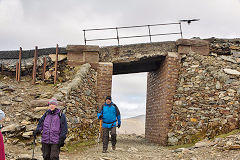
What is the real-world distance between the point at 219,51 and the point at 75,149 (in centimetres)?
775

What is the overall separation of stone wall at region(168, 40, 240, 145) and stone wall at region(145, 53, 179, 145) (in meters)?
0.24

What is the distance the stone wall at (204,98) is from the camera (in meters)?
10.4

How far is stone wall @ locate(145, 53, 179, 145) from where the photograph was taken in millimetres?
11422

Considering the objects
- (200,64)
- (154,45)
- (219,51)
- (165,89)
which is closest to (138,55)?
(154,45)

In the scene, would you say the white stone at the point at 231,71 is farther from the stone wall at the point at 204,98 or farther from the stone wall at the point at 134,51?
the stone wall at the point at 134,51

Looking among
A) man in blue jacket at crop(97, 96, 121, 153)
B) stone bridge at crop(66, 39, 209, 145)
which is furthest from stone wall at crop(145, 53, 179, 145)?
man in blue jacket at crop(97, 96, 121, 153)

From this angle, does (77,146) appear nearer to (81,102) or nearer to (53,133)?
(81,102)

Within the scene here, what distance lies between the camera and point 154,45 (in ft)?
40.0

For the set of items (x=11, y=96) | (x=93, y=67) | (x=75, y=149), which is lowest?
(x=75, y=149)

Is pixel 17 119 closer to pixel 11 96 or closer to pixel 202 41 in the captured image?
pixel 11 96

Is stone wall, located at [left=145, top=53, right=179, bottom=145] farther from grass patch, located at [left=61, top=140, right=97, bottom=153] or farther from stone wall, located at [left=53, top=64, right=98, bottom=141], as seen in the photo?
grass patch, located at [left=61, top=140, right=97, bottom=153]

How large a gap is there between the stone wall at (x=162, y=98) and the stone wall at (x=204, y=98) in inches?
9.5

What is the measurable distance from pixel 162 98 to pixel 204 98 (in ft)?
5.97

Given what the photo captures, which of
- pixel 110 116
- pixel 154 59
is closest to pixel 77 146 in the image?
pixel 110 116
